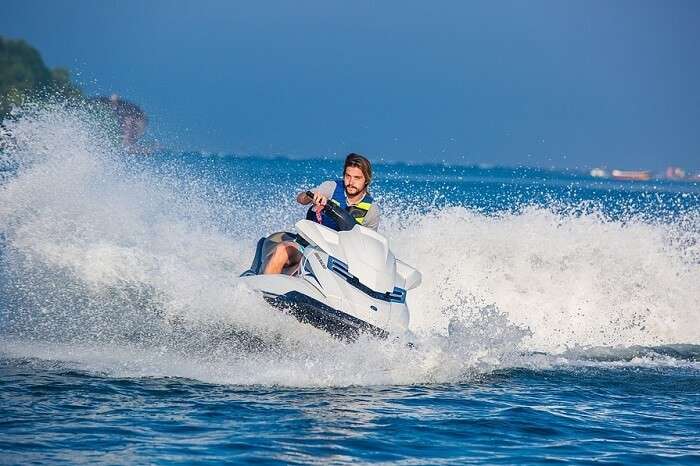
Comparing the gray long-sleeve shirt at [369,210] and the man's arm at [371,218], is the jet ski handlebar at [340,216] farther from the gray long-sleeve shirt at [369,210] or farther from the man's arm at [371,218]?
the man's arm at [371,218]

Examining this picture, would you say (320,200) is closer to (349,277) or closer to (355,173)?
(355,173)

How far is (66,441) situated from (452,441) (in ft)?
7.20

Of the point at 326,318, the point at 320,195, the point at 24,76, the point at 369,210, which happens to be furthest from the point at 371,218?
the point at 24,76

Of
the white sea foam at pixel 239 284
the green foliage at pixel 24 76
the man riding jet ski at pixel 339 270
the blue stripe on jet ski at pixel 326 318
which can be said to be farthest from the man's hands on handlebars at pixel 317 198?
the green foliage at pixel 24 76

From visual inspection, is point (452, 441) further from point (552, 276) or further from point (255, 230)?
point (255, 230)

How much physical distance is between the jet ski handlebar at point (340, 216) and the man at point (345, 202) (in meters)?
0.06

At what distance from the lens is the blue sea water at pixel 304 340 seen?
6.18 m

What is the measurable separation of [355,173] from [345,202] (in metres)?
0.24

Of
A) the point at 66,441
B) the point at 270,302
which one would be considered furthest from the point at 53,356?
the point at 66,441

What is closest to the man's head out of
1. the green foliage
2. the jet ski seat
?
the jet ski seat

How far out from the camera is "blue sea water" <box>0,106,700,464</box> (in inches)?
243

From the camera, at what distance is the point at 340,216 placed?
306 inches

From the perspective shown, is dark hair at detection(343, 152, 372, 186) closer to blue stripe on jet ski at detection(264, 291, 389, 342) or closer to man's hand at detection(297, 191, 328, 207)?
man's hand at detection(297, 191, 328, 207)

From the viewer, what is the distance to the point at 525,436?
21.1 feet
